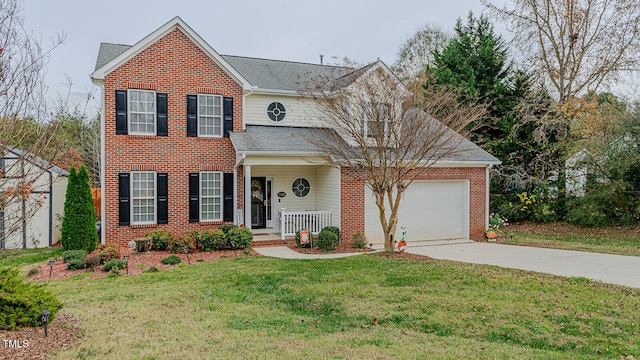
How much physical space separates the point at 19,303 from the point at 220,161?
A: 9258 millimetres

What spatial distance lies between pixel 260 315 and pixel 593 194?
1634 cm

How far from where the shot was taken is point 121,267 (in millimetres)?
10227

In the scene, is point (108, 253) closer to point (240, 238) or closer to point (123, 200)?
point (123, 200)

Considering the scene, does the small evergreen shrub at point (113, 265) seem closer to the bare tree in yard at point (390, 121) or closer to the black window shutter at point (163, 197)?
the black window shutter at point (163, 197)

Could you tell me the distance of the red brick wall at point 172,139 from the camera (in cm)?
1311

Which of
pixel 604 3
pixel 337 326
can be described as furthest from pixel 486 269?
pixel 604 3

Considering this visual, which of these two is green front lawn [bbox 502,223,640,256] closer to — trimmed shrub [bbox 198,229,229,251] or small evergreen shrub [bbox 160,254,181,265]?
trimmed shrub [bbox 198,229,229,251]

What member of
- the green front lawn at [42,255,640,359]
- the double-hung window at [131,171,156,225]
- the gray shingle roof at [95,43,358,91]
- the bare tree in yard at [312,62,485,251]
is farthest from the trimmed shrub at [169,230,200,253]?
the gray shingle roof at [95,43,358,91]

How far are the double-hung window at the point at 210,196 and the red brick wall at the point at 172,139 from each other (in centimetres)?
27

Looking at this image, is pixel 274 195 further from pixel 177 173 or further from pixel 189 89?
pixel 189 89

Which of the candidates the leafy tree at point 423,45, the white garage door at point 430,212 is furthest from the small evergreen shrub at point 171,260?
the leafy tree at point 423,45

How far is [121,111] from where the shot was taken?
13.2 metres

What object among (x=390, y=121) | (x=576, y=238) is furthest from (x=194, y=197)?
(x=576, y=238)

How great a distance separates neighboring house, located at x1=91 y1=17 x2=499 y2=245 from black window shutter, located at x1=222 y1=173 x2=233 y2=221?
0.11ft
